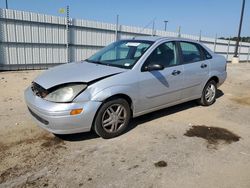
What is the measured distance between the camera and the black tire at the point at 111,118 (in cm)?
386

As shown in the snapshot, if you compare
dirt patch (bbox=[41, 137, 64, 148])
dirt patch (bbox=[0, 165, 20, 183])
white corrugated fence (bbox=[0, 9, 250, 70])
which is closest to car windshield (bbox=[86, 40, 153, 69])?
dirt patch (bbox=[41, 137, 64, 148])

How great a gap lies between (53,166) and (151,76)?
2.20 metres

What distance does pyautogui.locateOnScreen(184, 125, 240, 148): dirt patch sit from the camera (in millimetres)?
4246

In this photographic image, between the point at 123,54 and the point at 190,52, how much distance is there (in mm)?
1561

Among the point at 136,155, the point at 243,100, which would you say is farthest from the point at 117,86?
the point at 243,100

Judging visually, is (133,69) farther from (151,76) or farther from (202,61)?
(202,61)

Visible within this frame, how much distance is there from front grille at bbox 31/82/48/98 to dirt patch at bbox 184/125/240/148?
96.2 inches

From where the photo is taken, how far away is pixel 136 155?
356cm

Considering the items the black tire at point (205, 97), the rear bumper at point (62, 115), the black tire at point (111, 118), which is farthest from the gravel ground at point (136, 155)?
the black tire at point (205, 97)

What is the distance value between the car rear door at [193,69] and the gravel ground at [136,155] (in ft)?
2.03

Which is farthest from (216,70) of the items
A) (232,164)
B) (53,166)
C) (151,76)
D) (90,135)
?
(53,166)

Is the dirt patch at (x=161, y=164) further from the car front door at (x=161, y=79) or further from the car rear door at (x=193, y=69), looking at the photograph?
the car rear door at (x=193, y=69)

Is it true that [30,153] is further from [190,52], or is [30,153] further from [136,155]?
[190,52]

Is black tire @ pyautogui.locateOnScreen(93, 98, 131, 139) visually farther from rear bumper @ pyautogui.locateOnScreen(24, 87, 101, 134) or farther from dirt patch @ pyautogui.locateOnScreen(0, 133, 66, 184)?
dirt patch @ pyautogui.locateOnScreen(0, 133, 66, 184)
